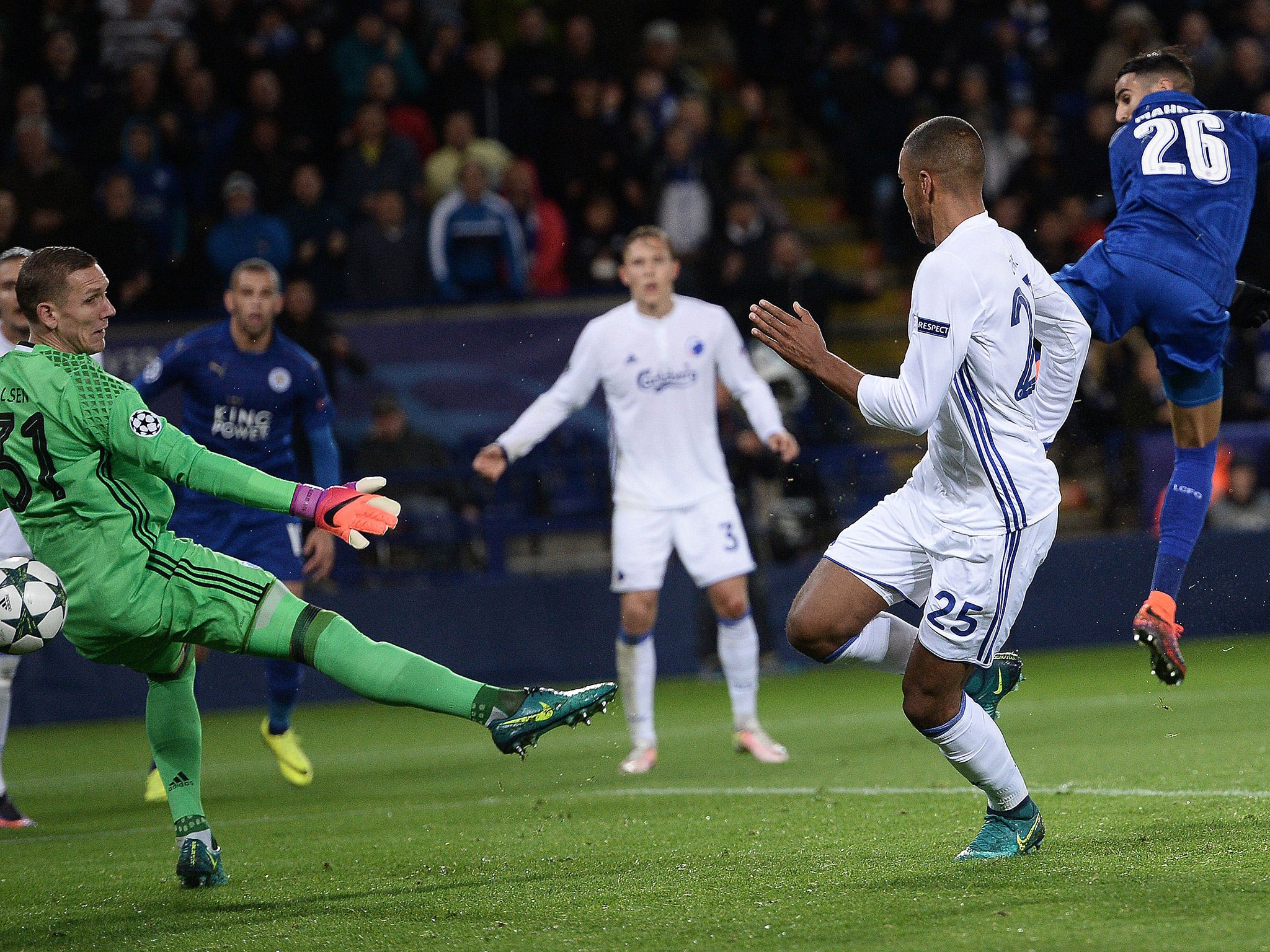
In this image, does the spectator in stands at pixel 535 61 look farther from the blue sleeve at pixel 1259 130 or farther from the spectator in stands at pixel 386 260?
the blue sleeve at pixel 1259 130

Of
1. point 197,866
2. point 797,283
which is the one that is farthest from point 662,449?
point 797,283

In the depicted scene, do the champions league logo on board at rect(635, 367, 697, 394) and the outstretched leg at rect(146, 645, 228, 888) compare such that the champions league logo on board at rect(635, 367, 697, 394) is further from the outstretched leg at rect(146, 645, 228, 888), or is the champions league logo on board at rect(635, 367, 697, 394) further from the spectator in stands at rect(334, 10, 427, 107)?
the spectator in stands at rect(334, 10, 427, 107)

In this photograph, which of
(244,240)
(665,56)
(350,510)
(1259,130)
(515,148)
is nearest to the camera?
(350,510)

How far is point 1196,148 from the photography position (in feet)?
21.6

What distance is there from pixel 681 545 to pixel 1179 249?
2971mm

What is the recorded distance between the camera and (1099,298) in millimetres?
6617

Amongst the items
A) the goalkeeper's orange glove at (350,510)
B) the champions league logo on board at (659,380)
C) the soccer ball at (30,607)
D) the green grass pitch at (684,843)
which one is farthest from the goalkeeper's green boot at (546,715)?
the champions league logo on board at (659,380)

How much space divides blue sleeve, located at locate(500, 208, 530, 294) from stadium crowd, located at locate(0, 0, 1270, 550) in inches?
0.8

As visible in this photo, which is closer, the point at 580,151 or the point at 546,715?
the point at 546,715

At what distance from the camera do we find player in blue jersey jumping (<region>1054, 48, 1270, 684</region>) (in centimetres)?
659

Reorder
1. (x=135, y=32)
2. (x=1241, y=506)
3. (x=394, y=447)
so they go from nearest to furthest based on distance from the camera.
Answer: (x=394, y=447)
(x=1241, y=506)
(x=135, y=32)

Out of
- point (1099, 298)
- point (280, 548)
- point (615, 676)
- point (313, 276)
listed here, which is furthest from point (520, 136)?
point (1099, 298)

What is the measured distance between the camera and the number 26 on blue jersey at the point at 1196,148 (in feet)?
21.6

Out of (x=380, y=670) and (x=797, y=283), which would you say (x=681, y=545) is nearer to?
(x=380, y=670)
